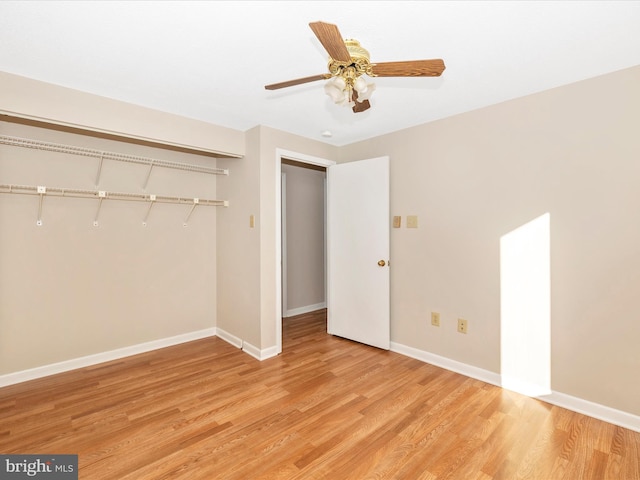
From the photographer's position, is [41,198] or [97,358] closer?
[41,198]

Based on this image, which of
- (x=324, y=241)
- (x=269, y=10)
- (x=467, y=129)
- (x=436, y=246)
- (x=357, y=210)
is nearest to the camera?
(x=269, y=10)

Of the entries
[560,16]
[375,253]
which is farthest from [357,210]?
[560,16]

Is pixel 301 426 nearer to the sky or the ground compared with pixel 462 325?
nearer to the ground

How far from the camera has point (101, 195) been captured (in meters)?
2.90

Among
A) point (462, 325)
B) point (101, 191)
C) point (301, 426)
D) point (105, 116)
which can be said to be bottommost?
point (301, 426)

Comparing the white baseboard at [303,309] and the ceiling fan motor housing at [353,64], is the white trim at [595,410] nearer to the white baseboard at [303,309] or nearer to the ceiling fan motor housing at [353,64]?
the ceiling fan motor housing at [353,64]

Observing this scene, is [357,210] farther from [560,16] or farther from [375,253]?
[560,16]

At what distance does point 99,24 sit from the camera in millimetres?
1688

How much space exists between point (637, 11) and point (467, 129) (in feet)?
4.36

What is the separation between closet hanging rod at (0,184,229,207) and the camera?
2564 millimetres

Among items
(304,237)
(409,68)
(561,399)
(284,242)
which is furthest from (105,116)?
(561,399)

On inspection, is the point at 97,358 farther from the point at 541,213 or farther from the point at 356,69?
the point at 541,213

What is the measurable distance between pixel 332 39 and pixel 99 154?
2.67 m

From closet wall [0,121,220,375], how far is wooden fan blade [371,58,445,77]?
9.00ft
